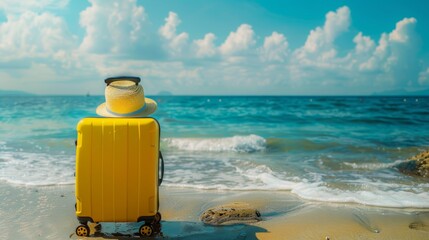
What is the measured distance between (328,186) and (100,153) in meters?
4.92

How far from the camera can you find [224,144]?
15.3m

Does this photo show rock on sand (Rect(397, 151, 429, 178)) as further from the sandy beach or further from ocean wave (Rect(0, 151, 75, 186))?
ocean wave (Rect(0, 151, 75, 186))

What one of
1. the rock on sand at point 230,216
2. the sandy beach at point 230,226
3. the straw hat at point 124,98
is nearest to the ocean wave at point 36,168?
the sandy beach at point 230,226

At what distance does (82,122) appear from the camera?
4082 millimetres

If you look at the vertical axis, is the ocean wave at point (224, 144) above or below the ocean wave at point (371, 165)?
below

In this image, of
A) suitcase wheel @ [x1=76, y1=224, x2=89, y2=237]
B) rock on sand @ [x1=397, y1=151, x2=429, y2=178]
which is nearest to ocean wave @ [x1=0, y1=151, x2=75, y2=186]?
suitcase wheel @ [x1=76, y1=224, x2=89, y2=237]

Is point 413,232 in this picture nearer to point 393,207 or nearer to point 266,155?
point 393,207

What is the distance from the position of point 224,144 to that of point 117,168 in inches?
442

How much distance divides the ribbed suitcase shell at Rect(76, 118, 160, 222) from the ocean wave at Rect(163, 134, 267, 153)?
969 cm

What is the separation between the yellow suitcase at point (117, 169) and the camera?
4102mm

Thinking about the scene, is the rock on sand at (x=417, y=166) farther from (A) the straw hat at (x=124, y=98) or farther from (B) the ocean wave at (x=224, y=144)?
(A) the straw hat at (x=124, y=98)

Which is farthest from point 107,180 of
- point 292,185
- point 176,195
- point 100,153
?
point 292,185

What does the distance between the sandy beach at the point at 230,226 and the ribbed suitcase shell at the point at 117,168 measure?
443 millimetres

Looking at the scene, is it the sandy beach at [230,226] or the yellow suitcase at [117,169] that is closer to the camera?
the yellow suitcase at [117,169]
